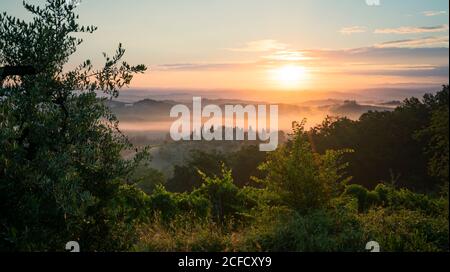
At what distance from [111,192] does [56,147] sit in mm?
1746

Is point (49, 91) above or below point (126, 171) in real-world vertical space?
above

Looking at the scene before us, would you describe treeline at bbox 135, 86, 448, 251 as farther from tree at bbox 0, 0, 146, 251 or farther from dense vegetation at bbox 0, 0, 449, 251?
tree at bbox 0, 0, 146, 251

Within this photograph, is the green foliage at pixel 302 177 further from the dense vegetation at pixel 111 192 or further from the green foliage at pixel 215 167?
the green foliage at pixel 215 167

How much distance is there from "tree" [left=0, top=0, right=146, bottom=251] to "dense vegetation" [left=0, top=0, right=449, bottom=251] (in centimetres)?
2

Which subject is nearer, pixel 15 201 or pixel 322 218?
pixel 15 201

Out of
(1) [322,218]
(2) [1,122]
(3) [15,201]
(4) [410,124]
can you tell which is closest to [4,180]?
(3) [15,201]

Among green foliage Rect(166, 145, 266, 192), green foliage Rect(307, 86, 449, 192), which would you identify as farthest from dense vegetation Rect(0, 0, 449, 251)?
green foliage Rect(166, 145, 266, 192)

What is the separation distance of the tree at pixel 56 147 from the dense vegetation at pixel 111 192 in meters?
0.02

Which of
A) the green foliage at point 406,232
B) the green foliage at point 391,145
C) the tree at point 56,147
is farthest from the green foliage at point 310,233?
the green foliage at point 391,145

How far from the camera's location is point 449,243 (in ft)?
51.7

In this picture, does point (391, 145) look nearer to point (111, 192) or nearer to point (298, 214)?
point (298, 214)

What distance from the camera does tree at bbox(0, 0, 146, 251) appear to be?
26.2ft
